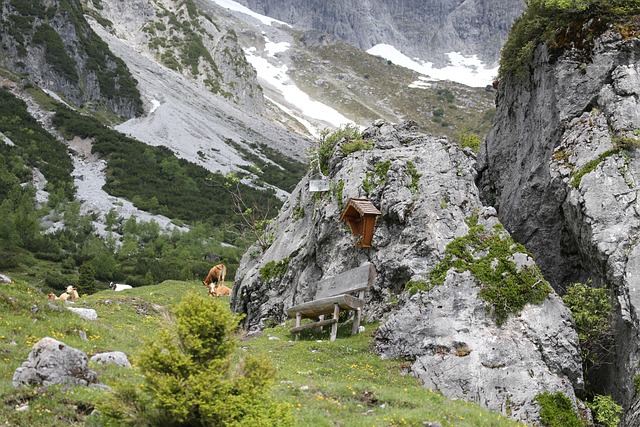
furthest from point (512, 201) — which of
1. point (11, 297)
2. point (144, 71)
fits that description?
point (144, 71)

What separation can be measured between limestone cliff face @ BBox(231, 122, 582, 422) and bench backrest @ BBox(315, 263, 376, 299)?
1.98 feet

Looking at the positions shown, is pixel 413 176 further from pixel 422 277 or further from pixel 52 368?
pixel 52 368

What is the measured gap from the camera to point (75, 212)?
8012cm

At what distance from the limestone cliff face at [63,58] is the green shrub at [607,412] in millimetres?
133467

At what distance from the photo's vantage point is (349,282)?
2377 centimetres

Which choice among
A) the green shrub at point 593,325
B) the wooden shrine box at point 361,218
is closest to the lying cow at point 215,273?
the wooden shrine box at point 361,218

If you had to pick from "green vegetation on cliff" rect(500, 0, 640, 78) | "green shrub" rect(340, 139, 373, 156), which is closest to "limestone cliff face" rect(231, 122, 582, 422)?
"green shrub" rect(340, 139, 373, 156)

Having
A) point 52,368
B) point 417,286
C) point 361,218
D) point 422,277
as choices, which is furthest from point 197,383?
Answer: point 361,218

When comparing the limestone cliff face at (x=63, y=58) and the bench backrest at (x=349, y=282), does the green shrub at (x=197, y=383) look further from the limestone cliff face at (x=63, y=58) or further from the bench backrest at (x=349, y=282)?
the limestone cliff face at (x=63, y=58)

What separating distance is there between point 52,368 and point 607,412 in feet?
52.2

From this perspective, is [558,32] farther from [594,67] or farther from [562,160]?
[562,160]

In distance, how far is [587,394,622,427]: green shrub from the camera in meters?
17.3

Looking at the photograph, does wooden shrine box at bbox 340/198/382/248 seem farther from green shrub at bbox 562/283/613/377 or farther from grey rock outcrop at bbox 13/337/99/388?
grey rock outcrop at bbox 13/337/99/388

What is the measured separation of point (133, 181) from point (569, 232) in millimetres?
85349
